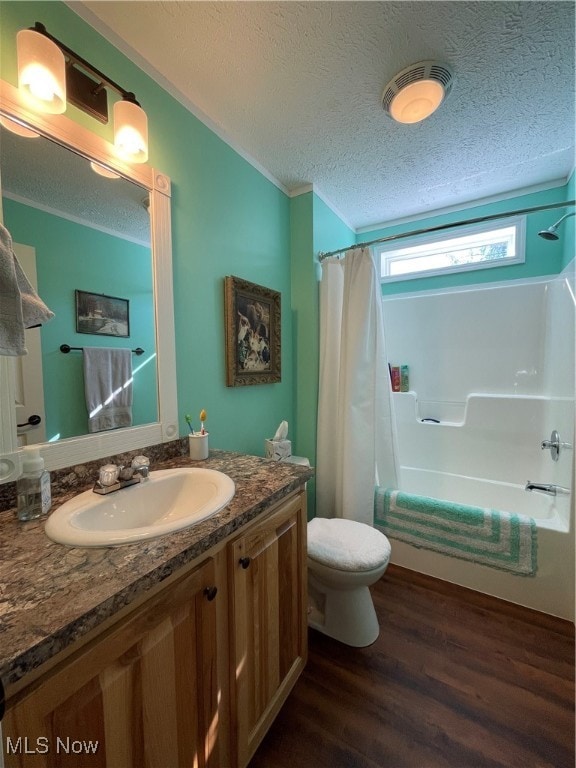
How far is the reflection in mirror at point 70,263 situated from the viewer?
34.6 inches

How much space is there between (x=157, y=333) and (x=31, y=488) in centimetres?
66

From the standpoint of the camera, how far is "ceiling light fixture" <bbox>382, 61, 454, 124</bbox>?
3.95ft

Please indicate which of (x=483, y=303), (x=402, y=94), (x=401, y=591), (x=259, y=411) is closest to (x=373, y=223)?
(x=483, y=303)

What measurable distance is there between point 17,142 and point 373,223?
2.44 m

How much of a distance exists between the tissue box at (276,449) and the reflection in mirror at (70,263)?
2.46 ft

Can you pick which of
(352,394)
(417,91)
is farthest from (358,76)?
(352,394)

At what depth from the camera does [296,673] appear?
1153mm

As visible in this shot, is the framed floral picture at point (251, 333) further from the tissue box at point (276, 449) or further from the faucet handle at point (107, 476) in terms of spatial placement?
the faucet handle at point (107, 476)

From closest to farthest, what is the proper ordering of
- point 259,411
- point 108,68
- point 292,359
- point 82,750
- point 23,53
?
point 82,750, point 23,53, point 108,68, point 259,411, point 292,359

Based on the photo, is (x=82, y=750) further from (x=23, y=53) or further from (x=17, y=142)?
(x=23, y=53)

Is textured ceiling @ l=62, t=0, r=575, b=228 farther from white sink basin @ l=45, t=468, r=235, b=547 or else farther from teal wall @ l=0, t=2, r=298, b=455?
white sink basin @ l=45, t=468, r=235, b=547

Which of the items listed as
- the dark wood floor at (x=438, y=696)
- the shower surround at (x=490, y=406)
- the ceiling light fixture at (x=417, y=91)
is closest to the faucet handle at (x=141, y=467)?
the dark wood floor at (x=438, y=696)

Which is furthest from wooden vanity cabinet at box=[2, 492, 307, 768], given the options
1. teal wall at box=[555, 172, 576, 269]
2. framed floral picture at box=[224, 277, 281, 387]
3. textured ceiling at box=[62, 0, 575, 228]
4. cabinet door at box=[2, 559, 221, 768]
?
teal wall at box=[555, 172, 576, 269]

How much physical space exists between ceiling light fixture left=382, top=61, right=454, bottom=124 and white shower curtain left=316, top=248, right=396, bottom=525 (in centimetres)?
67
